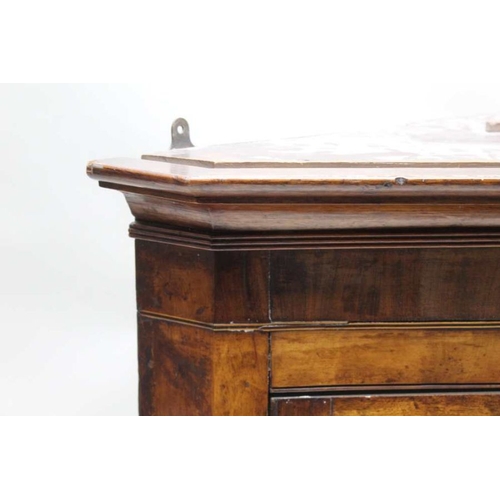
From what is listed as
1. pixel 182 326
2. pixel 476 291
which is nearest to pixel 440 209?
pixel 476 291

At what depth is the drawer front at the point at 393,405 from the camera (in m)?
1.46

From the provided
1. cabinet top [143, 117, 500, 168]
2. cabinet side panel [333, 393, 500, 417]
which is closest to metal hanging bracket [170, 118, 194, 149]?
cabinet top [143, 117, 500, 168]

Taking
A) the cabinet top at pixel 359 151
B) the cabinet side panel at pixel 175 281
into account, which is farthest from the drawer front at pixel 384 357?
the cabinet top at pixel 359 151

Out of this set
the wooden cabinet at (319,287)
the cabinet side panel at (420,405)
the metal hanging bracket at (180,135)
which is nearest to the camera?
the wooden cabinet at (319,287)

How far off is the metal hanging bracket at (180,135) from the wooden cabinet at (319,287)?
0.18 m

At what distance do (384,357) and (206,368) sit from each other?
232mm

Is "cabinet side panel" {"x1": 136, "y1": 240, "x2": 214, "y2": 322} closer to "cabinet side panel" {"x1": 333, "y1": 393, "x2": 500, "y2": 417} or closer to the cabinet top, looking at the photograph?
the cabinet top

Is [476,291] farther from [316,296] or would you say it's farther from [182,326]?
[182,326]

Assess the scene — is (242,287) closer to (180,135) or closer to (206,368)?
(206,368)

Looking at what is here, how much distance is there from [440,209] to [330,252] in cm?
15

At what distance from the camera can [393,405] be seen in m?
1.47

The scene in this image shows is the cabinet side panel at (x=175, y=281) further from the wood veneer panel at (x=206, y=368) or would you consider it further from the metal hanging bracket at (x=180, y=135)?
the metal hanging bracket at (x=180, y=135)

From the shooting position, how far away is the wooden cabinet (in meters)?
1.36

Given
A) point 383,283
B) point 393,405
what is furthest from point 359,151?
point 393,405
